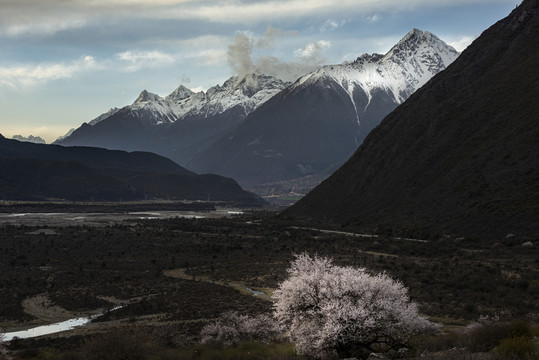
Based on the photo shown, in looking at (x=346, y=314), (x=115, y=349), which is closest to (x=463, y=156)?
(x=346, y=314)

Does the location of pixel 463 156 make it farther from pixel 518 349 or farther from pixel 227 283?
pixel 518 349

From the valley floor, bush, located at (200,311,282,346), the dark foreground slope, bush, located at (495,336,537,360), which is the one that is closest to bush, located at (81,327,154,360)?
the valley floor

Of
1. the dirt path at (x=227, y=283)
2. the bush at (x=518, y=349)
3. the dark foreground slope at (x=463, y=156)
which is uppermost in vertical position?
the dark foreground slope at (x=463, y=156)

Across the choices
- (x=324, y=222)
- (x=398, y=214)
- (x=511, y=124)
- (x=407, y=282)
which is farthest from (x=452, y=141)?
(x=407, y=282)

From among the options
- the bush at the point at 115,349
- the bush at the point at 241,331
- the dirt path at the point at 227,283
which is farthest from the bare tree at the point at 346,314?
the dirt path at the point at 227,283

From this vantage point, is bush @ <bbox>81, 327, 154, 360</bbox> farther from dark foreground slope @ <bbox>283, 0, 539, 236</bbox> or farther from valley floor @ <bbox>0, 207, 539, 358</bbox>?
dark foreground slope @ <bbox>283, 0, 539, 236</bbox>

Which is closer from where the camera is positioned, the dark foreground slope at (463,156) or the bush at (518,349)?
the bush at (518,349)

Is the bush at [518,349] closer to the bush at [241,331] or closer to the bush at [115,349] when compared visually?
the bush at [241,331]

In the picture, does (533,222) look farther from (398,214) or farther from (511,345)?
(511,345)
